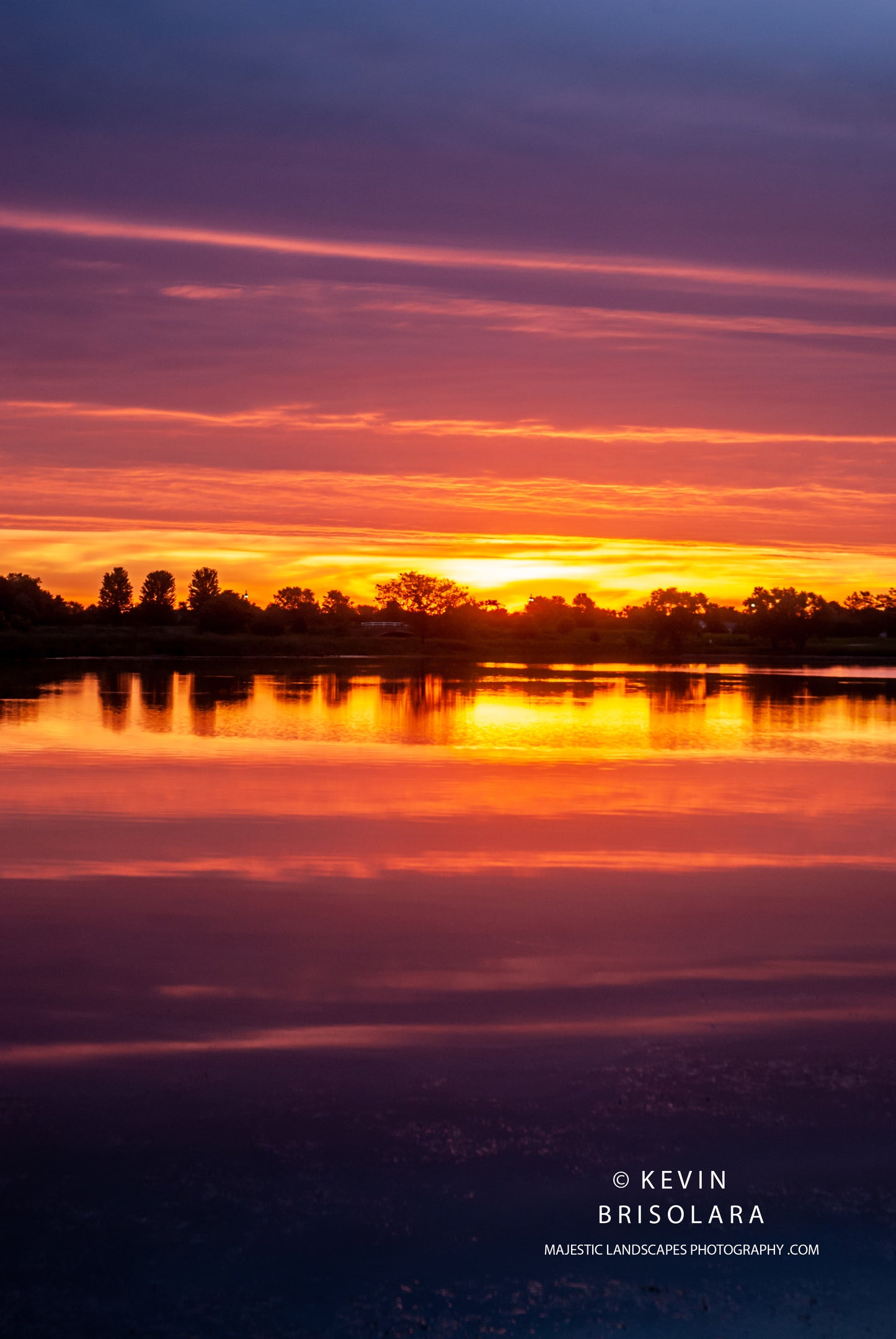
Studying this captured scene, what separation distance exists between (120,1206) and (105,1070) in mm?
1499

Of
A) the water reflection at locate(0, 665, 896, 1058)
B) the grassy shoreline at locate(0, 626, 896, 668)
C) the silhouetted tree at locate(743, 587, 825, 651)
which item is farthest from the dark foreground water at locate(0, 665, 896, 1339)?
the silhouetted tree at locate(743, 587, 825, 651)

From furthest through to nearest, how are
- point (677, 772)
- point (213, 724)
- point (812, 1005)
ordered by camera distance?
point (213, 724) < point (677, 772) < point (812, 1005)

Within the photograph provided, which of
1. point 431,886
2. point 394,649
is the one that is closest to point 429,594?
point 394,649

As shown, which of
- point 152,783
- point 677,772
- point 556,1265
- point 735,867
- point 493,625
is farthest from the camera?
point 493,625

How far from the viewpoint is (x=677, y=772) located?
2064 centimetres

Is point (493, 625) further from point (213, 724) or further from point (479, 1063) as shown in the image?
point (479, 1063)

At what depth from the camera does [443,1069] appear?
7137 mm

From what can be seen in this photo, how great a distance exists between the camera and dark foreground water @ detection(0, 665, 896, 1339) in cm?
517

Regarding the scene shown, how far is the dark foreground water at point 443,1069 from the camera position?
5.17m

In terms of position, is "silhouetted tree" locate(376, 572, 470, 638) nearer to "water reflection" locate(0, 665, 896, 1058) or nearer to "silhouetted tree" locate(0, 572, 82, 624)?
"silhouetted tree" locate(0, 572, 82, 624)

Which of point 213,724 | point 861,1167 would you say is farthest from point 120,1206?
point 213,724

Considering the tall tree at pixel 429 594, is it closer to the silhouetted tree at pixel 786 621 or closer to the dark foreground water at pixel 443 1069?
the silhouetted tree at pixel 786 621

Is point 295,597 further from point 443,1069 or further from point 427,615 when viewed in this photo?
point 443,1069

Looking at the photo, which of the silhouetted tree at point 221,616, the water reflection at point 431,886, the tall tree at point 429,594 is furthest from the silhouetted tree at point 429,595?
the water reflection at point 431,886
